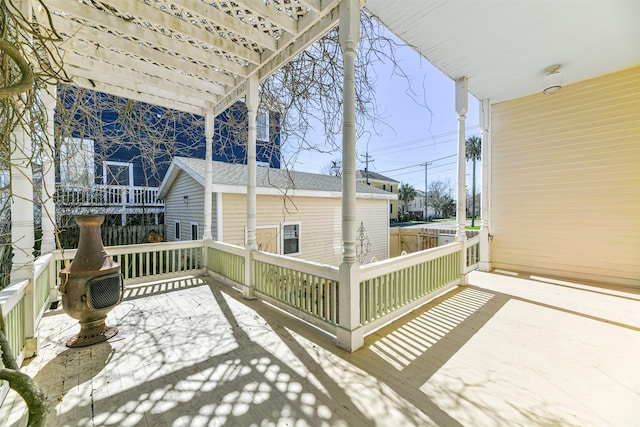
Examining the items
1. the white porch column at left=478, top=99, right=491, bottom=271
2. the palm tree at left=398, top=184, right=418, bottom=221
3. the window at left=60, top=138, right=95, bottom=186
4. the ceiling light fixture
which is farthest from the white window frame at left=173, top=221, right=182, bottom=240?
the palm tree at left=398, top=184, right=418, bottom=221

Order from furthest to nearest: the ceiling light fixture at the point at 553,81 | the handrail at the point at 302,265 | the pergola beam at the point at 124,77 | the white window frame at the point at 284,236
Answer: the white window frame at the point at 284,236 < the ceiling light fixture at the point at 553,81 < the pergola beam at the point at 124,77 < the handrail at the point at 302,265

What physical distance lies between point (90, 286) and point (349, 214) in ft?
9.03

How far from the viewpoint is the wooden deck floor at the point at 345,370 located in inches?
78.2

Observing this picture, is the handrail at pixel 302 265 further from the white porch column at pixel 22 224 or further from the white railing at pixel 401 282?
the white porch column at pixel 22 224

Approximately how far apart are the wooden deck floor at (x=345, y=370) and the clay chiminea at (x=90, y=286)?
0.18m

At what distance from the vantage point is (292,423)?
1899 millimetres

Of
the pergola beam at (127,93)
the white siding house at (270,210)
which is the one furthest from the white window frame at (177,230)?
the pergola beam at (127,93)

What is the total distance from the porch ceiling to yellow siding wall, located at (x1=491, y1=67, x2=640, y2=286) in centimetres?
515

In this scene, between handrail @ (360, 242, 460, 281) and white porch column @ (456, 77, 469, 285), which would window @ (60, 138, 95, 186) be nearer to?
handrail @ (360, 242, 460, 281)

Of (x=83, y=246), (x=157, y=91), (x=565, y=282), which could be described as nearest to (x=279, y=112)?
(x=157, y=91)

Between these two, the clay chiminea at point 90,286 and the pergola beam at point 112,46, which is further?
the pergola beam at point 112,46

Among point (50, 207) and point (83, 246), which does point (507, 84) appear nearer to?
point (83, 246)

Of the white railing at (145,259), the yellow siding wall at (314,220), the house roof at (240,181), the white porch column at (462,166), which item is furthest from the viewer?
the yellow siding wall at (314,220)

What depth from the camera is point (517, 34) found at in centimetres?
373
